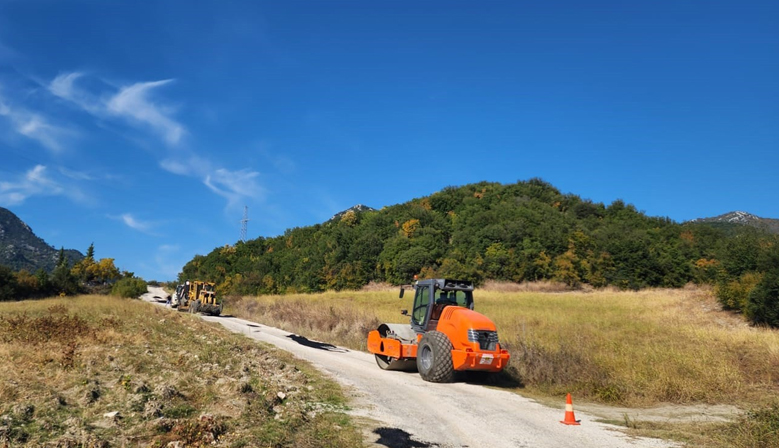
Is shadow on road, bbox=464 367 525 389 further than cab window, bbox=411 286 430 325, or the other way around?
cab window, bbox=411 286 430 325

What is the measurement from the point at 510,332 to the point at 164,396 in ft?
47.9

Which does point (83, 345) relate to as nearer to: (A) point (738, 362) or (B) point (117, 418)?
(B) point (117, 418)

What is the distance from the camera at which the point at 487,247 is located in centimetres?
7681

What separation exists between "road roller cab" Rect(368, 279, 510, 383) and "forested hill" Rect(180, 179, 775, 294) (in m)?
43.8

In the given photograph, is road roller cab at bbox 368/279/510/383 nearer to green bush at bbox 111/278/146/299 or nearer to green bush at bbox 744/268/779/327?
green bush at bbox 744/268/779/327

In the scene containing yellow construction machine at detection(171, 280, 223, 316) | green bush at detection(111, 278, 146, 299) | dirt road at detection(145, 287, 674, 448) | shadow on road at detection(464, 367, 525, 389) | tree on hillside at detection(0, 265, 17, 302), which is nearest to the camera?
dirt road at detection(145, 287, 674, 448)

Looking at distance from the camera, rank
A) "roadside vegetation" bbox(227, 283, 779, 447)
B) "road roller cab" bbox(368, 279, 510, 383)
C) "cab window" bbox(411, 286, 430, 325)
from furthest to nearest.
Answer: "cab window" bbox(411, 286, 430, 325) → "road roller cab" bbox(368, 279, 510, 383) → "roadside vegetation" bbox(227, 283, 779, 447)

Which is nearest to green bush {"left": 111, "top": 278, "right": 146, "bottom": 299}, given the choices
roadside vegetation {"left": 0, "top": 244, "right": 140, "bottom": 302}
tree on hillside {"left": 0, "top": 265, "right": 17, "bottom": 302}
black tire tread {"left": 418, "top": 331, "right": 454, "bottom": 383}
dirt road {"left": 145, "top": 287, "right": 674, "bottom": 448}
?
roadside vegetation {"left": 0, "top": 244, "right": 140, "bottom": 302}

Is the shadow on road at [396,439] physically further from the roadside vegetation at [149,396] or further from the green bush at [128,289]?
the green bush at [128,289]

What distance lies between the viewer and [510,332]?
1880cm

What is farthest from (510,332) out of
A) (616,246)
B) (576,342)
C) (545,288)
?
(616,246)

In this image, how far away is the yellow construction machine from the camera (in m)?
32.5

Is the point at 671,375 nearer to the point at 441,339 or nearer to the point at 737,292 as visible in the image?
the point at 441,339

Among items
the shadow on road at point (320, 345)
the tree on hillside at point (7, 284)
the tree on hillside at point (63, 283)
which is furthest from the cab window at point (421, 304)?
the tree on hillside at point (63, 283)
